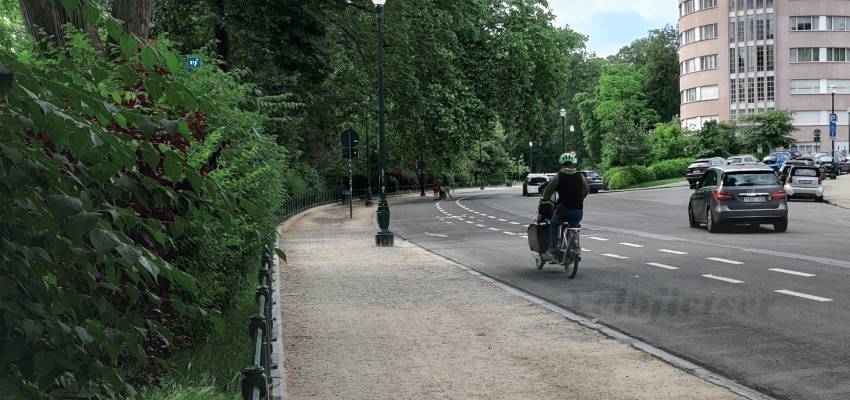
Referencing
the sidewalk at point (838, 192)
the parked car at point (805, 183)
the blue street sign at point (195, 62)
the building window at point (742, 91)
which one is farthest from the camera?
the building window at point (742, 91)

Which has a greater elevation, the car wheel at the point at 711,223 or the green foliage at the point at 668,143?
the green foliage at the point at 668,143

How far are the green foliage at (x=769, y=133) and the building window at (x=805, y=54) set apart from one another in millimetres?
21479

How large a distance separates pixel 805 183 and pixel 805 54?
199ft

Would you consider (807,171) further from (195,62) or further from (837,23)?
(837,23)

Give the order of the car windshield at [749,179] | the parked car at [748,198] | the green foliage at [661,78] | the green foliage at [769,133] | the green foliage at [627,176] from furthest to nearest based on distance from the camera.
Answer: the green foliage at [661,78]
the green foliage at [769,133]
the green foliage at [627,176]
the car windshield at [749,179]
the parked car at [748,198]

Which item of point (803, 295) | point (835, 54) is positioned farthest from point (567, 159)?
point (835, 54)

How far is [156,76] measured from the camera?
2826 millimetres

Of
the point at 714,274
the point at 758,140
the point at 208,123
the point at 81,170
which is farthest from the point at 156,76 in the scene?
the point at 758,140

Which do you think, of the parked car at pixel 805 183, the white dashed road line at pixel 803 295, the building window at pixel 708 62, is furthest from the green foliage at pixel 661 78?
the white dashed road line at pixel 803 295

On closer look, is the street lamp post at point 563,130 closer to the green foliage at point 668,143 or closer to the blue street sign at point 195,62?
the green foliage at point 668,143

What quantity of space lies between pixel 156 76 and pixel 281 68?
19.7 m

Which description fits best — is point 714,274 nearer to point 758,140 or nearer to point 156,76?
point 156,76

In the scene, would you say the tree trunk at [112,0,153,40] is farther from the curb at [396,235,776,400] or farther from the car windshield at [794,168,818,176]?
the car windshield at [794,168,818,176]

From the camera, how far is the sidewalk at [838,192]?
38.3 m
